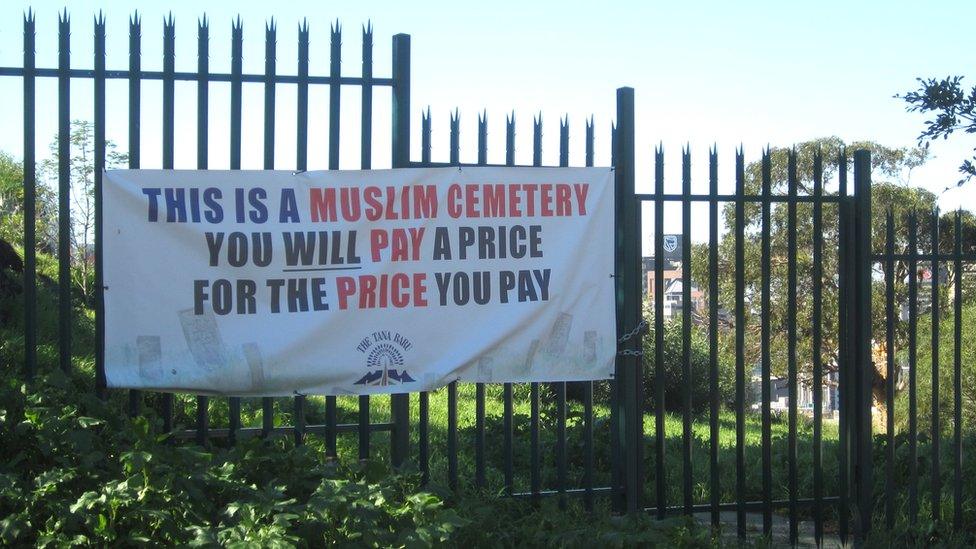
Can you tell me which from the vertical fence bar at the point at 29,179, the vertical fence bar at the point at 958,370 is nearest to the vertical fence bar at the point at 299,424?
the vertical fence bar at the point at 29,179

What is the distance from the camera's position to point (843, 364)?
5.78 meters

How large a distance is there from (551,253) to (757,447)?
5102 millimetres

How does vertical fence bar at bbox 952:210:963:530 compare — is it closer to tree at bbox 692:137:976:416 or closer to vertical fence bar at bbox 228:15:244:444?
vertical fence bar at bbox 228:15:244:444

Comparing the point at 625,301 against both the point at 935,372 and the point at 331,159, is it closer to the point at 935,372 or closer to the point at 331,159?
the point at 331,159

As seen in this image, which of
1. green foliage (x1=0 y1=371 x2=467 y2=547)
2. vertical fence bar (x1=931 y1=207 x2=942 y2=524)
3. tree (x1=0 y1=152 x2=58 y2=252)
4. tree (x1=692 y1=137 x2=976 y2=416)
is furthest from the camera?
tree (x1=692 y1=137 x2=976 y2=416)

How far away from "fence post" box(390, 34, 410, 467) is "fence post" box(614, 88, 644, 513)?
1112 millimetres

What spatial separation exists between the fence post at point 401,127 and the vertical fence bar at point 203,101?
896mm

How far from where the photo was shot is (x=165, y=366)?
4.81 m

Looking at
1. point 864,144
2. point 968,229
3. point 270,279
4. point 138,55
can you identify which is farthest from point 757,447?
point 864,144

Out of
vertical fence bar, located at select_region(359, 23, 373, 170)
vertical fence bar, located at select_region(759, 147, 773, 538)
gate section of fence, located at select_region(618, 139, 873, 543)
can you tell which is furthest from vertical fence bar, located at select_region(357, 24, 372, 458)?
vertical fence bar, located at select_region(759, 147, 773, 538)

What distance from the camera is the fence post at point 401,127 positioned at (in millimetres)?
5078

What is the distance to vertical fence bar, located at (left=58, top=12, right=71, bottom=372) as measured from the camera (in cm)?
467

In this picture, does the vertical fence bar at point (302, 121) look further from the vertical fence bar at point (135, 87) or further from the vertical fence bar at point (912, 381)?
the vertical fence bar at point (912, 381)

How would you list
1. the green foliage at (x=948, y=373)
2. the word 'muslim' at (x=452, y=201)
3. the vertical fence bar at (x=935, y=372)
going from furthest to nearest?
the green foliage at (x=948, y=373) < the vertical fence bar at (x=935, y=372) < the word 'muslim' at (x=452, y=201)
